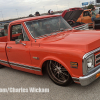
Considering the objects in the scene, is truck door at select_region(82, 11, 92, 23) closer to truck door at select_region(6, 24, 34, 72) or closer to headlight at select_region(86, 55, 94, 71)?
truck door at select_region(6, 24, 34, 72)

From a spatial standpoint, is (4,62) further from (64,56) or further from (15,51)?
(64,56)

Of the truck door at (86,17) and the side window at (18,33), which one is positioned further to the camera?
the truck door at (86,17)

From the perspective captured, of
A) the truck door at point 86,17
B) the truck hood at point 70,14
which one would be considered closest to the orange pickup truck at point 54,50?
the truck hood at point 70,14

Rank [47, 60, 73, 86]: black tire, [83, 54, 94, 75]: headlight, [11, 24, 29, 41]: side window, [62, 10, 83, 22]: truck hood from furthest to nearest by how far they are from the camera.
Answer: [62, 10, 83, 22]: truck hood
[11, 24, 29, 41]: side window
[47, 60, 73, 86]: black tire
[83, 54, 94, 75]: headlight

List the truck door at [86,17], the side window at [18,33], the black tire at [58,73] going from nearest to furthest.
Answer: the black tire at [58,73] → the side window at [18,33] → the truck door at [86,17]

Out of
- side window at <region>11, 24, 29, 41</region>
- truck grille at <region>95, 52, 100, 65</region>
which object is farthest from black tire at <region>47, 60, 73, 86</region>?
side window at <region>11, 24, 29, 41</region>

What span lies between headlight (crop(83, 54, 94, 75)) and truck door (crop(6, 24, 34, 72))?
1.58 metres

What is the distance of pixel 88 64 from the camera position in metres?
2.59

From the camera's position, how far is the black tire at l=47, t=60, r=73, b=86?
3051 mm

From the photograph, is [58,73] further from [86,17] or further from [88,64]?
[86,17]

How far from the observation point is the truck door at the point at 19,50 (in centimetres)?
361

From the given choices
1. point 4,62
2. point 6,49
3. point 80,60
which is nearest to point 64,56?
point 80,60

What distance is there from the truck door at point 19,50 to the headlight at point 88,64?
1.58 meters

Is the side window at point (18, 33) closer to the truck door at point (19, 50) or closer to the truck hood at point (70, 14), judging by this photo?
the truck door at point (19, 50)
